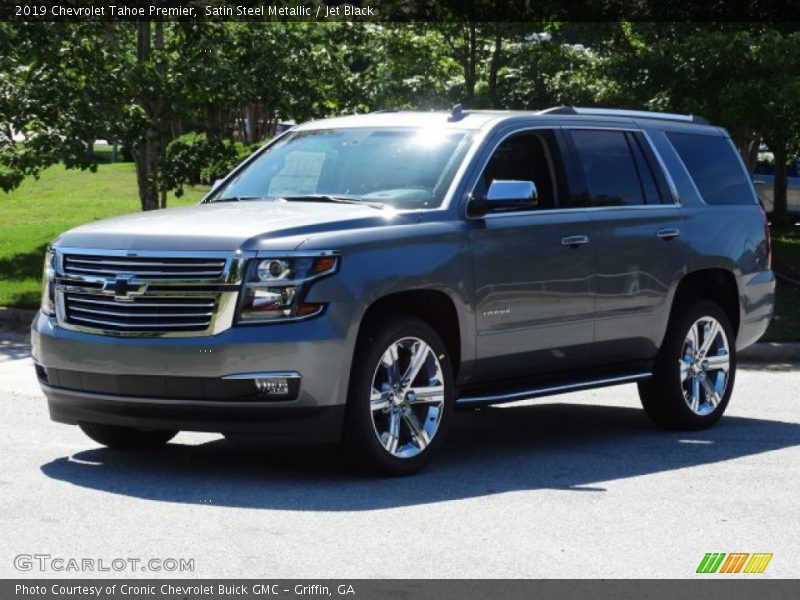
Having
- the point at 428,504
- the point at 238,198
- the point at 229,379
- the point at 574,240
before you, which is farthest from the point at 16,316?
the point at 428,504

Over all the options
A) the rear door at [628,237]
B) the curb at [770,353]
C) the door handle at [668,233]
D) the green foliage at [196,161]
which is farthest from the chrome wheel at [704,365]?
the green foliage at [196,161]

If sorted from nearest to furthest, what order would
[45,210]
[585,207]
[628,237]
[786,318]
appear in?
[585,207] < [628,237] < [786,318] < [45,210]

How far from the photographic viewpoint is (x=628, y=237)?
33.1ft

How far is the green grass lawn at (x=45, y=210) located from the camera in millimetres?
20312

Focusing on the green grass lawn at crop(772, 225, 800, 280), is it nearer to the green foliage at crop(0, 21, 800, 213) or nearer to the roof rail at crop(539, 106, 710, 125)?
the green foliage at crop(0, 21, 800, 213)

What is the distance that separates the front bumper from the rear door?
2.32 m

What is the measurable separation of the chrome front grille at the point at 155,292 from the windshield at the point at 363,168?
1280 mm

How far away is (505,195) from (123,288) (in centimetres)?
216

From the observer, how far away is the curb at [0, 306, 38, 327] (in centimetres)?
1731

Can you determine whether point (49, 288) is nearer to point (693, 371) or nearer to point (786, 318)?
point (693, 371)

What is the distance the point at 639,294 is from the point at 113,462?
134 inches

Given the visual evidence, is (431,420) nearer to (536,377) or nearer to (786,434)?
(536,377)

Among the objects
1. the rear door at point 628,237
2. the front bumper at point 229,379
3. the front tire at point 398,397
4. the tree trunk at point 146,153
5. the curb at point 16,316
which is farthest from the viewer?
the tree trunk at point 146,153

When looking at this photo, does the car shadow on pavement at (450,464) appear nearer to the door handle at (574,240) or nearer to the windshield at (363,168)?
the door handle at (574,240)
